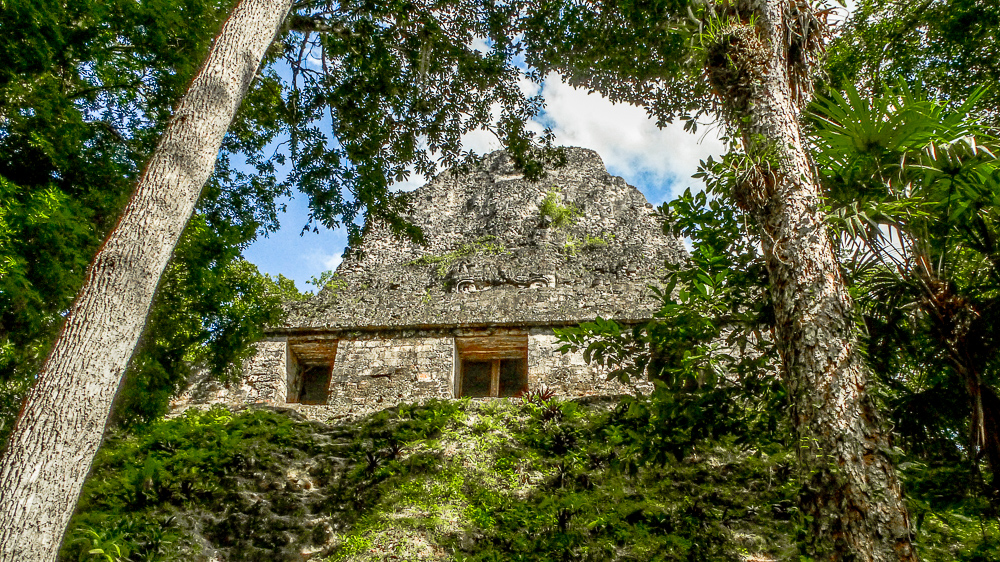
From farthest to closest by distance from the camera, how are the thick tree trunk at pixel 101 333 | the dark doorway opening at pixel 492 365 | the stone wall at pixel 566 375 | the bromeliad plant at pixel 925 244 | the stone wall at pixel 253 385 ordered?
the dark doorway opening at pixel 492 365
the stone wall at pixel 253 385
the stone wall at pixel 566 375
the bromeliad plant at pixel 925 244
the thick tree trunk at pixel 101 333

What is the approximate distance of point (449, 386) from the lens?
7.15 m

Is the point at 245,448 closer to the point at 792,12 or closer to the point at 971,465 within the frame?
the point at 971,465

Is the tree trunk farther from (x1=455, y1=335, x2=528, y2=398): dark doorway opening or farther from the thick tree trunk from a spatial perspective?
(x1=455, y1=335, x2=528, y2=398): dark doorway opening

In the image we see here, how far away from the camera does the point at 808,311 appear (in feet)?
9.61

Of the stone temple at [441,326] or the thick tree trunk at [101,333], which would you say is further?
the stone temple at [441,326]

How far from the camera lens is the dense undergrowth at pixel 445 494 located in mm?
3986

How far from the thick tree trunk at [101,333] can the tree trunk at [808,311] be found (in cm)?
315

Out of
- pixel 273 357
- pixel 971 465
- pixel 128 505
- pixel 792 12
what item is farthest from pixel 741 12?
pixel 273 357

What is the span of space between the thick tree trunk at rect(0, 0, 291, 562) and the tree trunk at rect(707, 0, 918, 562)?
10.3 feet

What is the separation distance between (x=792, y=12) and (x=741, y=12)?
0.45 meters

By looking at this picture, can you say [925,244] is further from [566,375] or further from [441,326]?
[441,326]

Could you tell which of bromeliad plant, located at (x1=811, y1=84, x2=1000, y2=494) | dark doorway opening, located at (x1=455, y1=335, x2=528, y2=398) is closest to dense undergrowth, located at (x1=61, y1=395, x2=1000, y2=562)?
bromeliad plant, located at (x1=811, y1=84, x2=1000, y2=494)

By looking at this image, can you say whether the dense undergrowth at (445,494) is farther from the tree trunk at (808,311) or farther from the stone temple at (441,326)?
the stone temple at (441,326)

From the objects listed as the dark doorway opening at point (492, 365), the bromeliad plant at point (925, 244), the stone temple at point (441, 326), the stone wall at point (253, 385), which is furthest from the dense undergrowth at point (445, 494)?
the dark doorway opening at point (492, 365)
